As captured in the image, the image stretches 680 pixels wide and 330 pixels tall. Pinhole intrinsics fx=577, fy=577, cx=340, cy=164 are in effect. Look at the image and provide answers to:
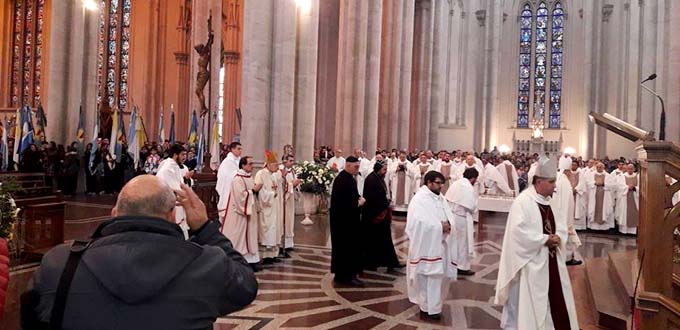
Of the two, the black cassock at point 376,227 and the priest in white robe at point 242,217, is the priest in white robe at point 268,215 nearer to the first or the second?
the priest in white robe at point 242,217

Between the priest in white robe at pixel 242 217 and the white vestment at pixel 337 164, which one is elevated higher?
the white vestment at pixel 337 164

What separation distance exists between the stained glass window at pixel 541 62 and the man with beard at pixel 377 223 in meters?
30.9

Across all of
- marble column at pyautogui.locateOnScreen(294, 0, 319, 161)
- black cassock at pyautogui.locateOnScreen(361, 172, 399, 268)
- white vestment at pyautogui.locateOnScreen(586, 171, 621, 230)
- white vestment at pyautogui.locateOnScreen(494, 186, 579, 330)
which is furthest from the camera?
marble column at pyautogui.locateOnScreen(294, 0, 319, 161)

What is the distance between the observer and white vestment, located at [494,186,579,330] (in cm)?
554

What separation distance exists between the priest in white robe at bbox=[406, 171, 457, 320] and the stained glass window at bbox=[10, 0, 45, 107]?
31683 mm

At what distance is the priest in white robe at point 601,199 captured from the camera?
16.1 m

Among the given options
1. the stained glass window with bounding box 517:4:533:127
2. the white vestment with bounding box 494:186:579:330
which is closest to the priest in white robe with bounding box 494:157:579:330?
the white vestment with bounding box 494:186:579:330

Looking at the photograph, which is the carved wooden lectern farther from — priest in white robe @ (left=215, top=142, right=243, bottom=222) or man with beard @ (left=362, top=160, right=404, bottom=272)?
priest in white robe @ (left=215, top=142, right=243, bottom=222)

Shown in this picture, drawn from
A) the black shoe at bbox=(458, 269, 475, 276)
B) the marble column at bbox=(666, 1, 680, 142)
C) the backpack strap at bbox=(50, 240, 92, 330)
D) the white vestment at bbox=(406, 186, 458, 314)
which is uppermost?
the marble column at bbox=(666, 1, 680, 142)

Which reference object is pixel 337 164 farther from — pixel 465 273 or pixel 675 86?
pixel 675 86

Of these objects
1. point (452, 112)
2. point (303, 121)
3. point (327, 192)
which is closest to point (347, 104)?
point (303, 121)

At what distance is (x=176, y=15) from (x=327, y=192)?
66.9 feet

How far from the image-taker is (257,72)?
15.2 metres

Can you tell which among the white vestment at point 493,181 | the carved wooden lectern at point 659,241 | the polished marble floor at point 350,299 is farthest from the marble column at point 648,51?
the carved wooden lectern at point 659,241
